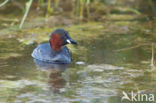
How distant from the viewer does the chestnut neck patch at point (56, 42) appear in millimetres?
7691

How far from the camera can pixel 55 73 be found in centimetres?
696

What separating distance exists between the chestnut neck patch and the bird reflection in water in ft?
1.27

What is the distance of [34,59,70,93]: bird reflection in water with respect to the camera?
244 inches

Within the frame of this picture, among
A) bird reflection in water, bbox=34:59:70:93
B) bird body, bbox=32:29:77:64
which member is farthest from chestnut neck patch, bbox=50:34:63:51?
bird reflection in water, bbox=34:59:70:93

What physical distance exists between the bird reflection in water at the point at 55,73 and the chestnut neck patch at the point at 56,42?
39cm

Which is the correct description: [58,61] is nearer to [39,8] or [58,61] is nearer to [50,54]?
[50,54]

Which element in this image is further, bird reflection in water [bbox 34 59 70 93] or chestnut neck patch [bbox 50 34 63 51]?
chestnut neck patch [bbox 50 34 63 51]

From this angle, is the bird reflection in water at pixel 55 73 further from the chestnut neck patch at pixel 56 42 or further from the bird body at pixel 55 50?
the chestnut neck patch at pixel 56 42

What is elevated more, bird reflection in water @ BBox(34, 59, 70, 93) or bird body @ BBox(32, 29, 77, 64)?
bird body @ BBox(32, 29, 77, 64)

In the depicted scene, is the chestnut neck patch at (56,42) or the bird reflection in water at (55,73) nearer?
the bird reflection in water at (55,73)

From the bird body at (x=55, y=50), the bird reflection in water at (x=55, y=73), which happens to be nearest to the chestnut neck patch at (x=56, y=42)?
the bird body at (x=55, y=50)

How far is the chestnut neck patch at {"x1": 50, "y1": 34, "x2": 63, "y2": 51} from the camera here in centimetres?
769

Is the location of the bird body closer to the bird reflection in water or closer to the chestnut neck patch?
the chestnut neck patch

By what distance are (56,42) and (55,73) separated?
933 mm
